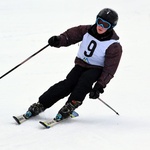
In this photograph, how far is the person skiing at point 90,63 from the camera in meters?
4.19

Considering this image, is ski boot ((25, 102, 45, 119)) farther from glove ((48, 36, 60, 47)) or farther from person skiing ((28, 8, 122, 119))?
glove ((48, 36, 60, 47))

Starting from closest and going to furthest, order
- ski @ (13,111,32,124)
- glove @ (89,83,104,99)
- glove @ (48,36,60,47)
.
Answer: ski @ (13,111,32,124) < glove @ (89,83,104,99) < glove @ (48,36,60,47)

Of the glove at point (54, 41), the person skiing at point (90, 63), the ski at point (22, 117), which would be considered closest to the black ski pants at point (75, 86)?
the person skiing at point (90, 63)

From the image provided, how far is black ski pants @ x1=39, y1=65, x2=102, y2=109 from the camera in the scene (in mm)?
4211

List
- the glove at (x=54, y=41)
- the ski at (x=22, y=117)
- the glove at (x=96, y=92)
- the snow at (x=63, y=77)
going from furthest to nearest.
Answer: the glove at (x=54, y=41) < the glove at (x=96, y=92) < the ski at (x=22, y=117) < the snow at (x=63, y=77)

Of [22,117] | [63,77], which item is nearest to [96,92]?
[22,117]

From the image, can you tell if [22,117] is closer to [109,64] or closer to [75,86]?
[75,86]

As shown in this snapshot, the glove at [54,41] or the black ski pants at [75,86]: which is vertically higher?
the glove at [54,41]

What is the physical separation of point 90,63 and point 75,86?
0.28 m

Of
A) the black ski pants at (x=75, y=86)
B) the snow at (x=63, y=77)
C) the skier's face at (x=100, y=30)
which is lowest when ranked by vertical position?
the snow at (x=63, y=77)

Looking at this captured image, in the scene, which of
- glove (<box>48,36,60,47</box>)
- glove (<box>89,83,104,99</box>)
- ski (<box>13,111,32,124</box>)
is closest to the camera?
ski (<box>13,111,32,124</box>)

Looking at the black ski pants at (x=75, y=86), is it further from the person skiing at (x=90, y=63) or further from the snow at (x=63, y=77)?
the snow at (x=63, y=77)

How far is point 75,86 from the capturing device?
4297mm

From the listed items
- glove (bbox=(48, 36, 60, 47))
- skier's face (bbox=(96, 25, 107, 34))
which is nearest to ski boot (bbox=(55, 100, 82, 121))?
glove (bbox=(48, 36, 60, 47))
